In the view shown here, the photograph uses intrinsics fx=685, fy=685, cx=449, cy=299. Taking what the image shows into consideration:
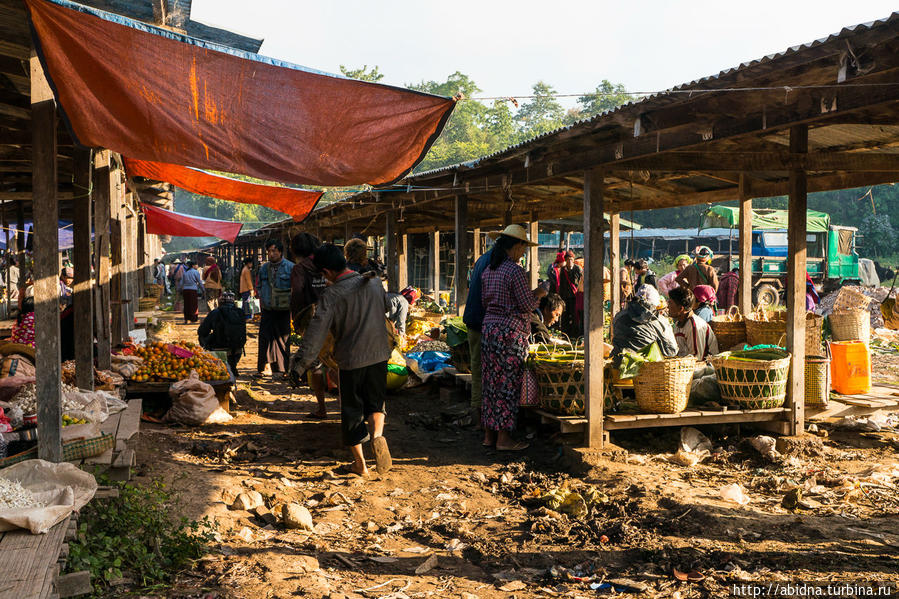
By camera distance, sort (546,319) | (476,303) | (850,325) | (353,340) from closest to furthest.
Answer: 1. (353,340)
2. (476,303)
3. (546,319)
4. (850,325)

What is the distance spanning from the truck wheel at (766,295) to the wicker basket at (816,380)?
1613cm

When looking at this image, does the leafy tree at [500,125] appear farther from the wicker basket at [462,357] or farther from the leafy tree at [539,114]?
the wicker basket at [462,357]

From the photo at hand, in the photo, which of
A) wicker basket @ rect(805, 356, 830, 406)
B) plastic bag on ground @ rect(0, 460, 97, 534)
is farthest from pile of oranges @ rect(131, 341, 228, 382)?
wicker basket @ rect(805, 356, 830, 406)

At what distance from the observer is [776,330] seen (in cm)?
791

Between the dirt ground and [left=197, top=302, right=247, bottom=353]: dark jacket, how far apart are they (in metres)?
2.16

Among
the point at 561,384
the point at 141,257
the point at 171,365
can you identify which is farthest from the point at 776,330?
the point at 141,257

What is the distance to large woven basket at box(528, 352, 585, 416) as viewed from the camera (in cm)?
646

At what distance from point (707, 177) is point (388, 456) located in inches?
246

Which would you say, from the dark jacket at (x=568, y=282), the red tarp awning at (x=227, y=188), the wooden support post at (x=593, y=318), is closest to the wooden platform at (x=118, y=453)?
the wooden support post at (x=593, y=318)

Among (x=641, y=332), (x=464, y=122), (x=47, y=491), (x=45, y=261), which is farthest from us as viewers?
(x=464, y=122)

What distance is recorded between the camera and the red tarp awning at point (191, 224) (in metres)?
17.4

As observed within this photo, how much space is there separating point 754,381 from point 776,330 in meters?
1.68

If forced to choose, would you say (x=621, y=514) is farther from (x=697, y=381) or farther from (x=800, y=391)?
(x=800, y=391)

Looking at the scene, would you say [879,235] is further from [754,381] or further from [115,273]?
[115,273]
